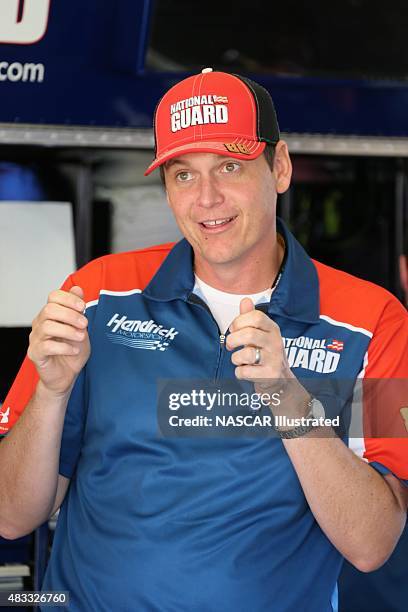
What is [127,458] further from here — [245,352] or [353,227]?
[353,227]

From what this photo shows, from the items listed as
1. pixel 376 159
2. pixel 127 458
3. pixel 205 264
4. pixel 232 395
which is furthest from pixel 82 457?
pixel 376 159

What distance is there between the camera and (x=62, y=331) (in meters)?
1.75

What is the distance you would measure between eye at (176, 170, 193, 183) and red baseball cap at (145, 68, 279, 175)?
6 centimetres

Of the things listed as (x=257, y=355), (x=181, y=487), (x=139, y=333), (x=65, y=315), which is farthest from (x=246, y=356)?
(x=139, y=333)

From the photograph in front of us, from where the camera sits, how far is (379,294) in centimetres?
223

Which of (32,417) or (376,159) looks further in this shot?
(376,159)

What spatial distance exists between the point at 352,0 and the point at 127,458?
7.23ft

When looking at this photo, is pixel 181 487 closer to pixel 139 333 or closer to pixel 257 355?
pixel 139 333

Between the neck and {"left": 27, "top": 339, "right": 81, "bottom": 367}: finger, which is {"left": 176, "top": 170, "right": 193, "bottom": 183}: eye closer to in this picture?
the neck

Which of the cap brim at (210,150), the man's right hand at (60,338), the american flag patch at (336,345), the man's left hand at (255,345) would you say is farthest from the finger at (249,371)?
the cap brim at (210,150)

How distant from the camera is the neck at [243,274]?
86.2 inches

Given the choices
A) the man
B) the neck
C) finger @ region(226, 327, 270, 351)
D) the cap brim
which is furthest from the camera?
the neck

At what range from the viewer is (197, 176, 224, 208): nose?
2078 mm

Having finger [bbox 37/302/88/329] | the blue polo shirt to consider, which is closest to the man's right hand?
finger [bbox 37/302/88/329]
